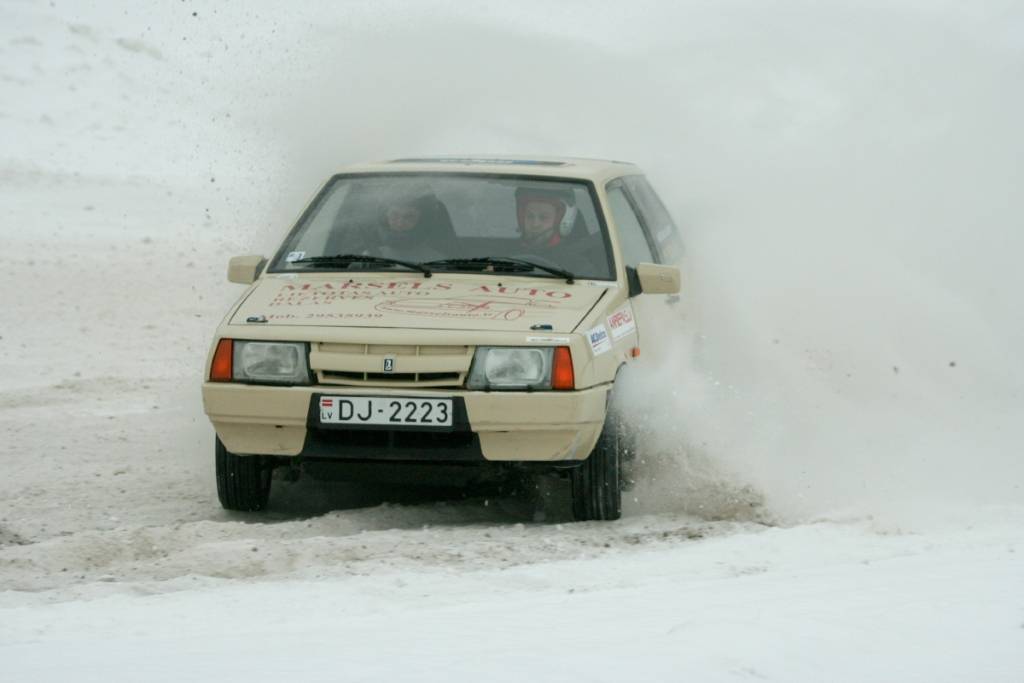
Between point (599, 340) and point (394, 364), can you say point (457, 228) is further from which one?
point (394, 364)

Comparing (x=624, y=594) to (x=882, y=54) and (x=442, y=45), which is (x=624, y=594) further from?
(x=882, y=54)

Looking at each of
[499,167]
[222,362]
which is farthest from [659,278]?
[222,362]

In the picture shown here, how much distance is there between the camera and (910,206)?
12.0 metres

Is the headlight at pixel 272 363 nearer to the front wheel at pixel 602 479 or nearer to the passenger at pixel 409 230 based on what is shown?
the passenger at pixel 409 230

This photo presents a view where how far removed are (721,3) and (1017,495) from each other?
9.11 meters

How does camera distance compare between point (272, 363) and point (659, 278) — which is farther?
point (659, 278)

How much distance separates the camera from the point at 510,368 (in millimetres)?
6539

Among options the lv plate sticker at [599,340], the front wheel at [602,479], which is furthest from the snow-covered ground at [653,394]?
the lv plate sticker at [599,340]

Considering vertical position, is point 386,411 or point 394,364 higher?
point 394,364

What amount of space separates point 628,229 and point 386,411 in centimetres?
210

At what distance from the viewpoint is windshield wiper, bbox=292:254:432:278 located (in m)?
7.38

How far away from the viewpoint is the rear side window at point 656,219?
338 inches

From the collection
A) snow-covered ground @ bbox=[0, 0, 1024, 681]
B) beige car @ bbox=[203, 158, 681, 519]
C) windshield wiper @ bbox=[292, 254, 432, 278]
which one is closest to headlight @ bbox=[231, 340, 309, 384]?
beige car @ bbox=[203, 158, 681, 519]

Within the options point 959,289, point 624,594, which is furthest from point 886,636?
point 959,289
